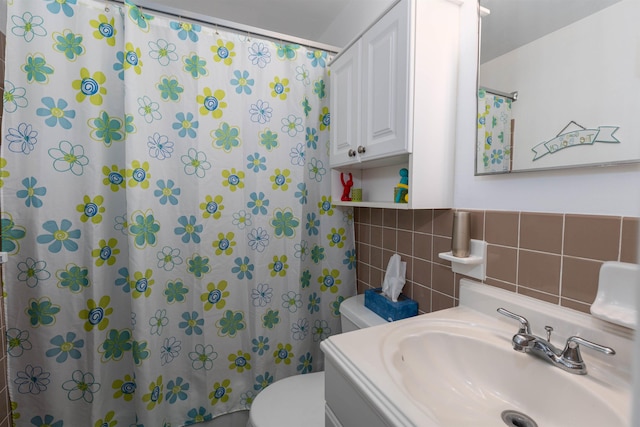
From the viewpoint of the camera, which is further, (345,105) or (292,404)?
(345,105)

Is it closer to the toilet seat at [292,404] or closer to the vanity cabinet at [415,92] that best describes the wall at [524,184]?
the vanity cabinet at [415,92]

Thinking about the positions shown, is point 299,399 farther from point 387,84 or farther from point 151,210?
point 387,84

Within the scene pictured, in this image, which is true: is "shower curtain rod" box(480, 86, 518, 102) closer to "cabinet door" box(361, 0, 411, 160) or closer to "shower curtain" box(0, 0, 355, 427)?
"cabinet door" box(361, 0, 411, 160)

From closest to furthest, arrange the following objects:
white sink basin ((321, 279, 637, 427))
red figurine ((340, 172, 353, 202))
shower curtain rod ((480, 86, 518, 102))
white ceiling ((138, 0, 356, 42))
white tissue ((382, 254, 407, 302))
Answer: white sink basin ((321, 279, 637, 427)), shower curtain rod ((480, 86, 518, 102)), white tissue ((382, 254, 407, 302)), red figurine ((340, 172, 353, 202)), white ceiling ((138, 0, 356, 42))

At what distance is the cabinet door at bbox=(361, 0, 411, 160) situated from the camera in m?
0.95

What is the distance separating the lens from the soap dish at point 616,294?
1.94ft

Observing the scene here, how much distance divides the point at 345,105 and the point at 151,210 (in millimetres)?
945

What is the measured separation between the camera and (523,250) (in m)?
0.80

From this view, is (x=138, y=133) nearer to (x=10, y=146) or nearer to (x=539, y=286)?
(x=10, y=146)

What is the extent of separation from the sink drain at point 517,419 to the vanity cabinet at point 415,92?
59 centimetres

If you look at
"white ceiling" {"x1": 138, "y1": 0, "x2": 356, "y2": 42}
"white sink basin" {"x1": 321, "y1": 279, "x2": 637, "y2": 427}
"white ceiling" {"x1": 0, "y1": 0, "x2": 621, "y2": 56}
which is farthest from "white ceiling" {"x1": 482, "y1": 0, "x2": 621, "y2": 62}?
"white ceiling" {"x1": 138, "y1": 0, "x2": 356, "y2": 42}

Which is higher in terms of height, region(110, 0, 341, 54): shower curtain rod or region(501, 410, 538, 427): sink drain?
region(110, 0, 341, 54): shower curtain rod

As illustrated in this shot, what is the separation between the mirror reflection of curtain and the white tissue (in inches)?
19.4

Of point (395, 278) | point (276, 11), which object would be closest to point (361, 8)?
point (276, 11)
